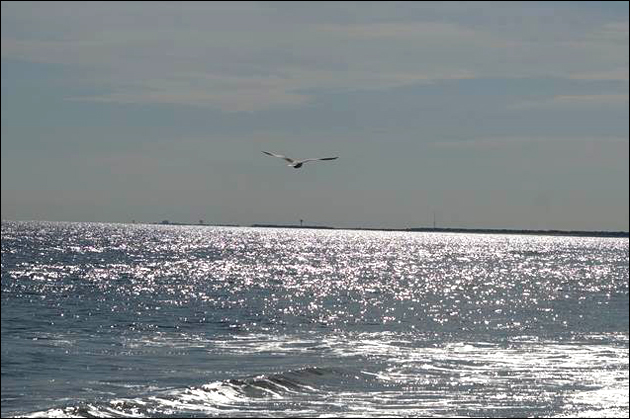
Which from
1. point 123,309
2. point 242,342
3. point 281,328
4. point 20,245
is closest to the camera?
point 242,342

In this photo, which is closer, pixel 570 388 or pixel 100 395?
pixel 100 395

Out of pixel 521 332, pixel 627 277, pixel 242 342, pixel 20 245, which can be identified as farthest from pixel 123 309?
pixel 20 245

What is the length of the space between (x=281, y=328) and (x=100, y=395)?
29.0 m

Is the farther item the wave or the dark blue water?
the dark blue water

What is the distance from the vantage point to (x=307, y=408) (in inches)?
1478

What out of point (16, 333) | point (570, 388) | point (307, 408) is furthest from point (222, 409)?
point (16, 333)

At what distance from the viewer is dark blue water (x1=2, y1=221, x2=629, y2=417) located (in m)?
38.0

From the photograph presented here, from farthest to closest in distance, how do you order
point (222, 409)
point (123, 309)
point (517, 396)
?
1. point (123, 309)
2. point (517, 396)
3. point (222, 409)

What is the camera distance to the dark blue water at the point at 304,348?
38.0 m

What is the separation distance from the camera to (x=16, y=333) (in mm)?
58000

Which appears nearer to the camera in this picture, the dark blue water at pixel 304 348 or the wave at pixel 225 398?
the wave at pixel 225 398

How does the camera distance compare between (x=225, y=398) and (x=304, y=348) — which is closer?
(x=225, y=398)

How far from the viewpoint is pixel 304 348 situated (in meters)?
55.2

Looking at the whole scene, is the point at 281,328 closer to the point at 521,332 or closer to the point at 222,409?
the point at 521,332
